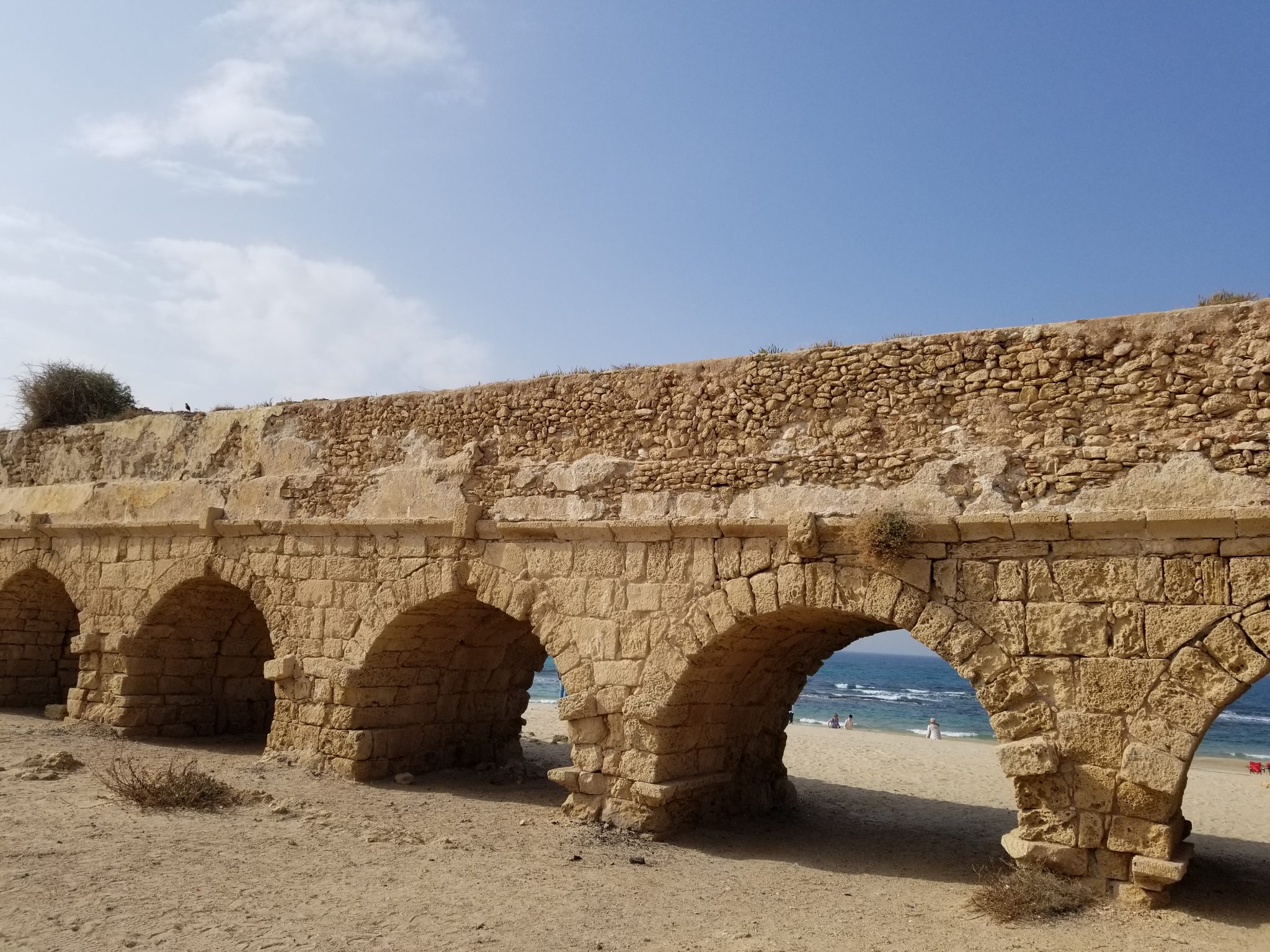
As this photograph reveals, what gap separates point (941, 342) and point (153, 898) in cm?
596

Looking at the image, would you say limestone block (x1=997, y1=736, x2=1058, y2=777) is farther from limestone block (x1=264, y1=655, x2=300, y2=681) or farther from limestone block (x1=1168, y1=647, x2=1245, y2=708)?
limestone block (x1=264, y1=655, x2=300, y2=681)

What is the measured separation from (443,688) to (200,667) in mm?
3423

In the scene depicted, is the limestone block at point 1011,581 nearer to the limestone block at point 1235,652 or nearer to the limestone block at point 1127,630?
the limestone block at point 1127,630

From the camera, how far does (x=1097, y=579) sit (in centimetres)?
587

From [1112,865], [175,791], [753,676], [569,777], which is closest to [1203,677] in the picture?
[1112,865]

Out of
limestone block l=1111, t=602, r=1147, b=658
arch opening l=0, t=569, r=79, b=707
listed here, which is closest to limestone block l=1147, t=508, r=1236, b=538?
limestone block l=1111, t=602, r=1147, b=658

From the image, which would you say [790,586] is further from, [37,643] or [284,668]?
[37,643]

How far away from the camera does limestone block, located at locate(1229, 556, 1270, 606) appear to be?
539 cm

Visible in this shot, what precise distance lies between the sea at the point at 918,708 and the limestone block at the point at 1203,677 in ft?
35.2

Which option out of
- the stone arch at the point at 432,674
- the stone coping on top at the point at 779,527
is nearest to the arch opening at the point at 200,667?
the stone coping on top at the point at 779,527

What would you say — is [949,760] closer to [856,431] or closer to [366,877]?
[856,431]

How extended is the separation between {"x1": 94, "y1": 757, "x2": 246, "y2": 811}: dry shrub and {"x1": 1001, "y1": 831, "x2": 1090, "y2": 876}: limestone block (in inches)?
229

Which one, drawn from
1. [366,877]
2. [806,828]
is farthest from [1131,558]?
[366,877]

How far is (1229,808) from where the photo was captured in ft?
42.7
